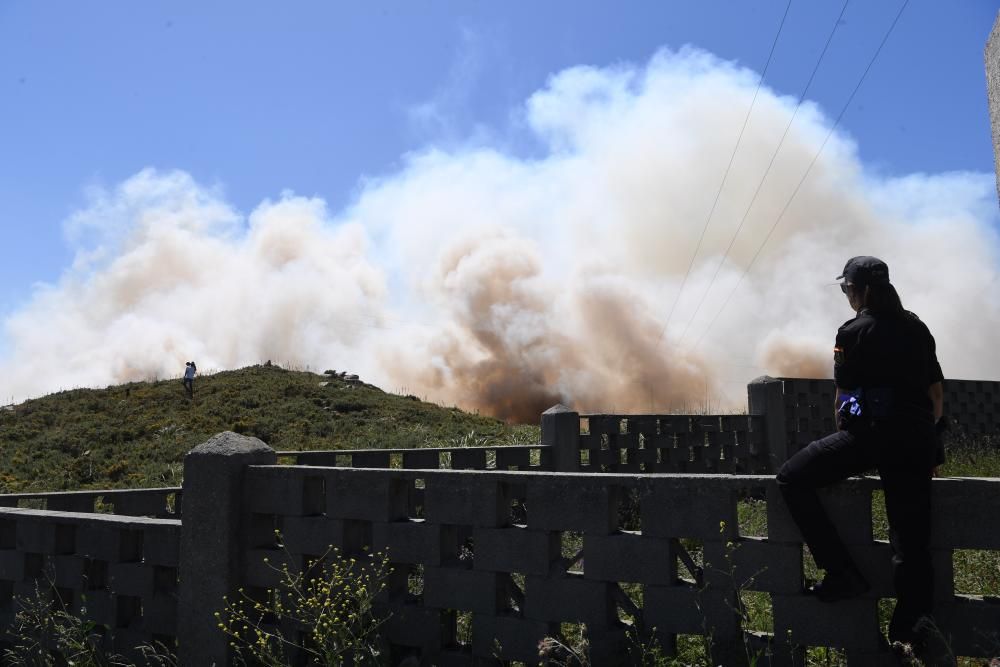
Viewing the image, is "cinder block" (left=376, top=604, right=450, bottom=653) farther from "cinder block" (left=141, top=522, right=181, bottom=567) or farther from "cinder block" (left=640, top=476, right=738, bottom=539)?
"cinder block" (left=141, top=522, right=181, bottom=567)

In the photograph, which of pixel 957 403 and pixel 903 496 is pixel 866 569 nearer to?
pixel 903 496

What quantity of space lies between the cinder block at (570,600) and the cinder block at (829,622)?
976 millimetres

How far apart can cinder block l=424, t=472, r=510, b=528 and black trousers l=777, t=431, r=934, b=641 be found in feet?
5.89

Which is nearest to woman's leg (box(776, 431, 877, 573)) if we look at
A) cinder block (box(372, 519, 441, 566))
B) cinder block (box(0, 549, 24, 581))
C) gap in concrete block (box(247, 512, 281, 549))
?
cinder block (box(372, 519, 441, 566))

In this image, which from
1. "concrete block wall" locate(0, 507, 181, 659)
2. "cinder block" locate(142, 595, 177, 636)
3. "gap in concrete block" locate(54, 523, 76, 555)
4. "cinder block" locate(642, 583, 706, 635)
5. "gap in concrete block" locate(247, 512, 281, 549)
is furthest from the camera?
"gap in concrete block" locate(54, 523, 76, 555)

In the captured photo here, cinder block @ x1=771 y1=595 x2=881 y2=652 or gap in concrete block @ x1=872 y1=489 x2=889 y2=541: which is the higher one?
gap in concrete block @ x1=872 y1=489 x2=889 y2=541

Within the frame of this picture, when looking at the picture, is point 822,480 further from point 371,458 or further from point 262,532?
point 371,458

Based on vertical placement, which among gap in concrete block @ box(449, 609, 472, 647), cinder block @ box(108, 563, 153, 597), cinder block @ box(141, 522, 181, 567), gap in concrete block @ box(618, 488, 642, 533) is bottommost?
gap in concrete block @ box(449, 609, 472, 647)

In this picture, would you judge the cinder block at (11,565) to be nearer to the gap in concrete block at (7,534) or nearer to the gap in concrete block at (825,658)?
the gap in concrete block at (7,534)

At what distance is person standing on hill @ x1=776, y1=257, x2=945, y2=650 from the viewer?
13.1ft

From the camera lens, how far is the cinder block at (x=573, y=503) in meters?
4.80

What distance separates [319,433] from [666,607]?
101 ft

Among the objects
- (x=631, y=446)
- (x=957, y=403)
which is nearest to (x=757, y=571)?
(x=631, y=446)

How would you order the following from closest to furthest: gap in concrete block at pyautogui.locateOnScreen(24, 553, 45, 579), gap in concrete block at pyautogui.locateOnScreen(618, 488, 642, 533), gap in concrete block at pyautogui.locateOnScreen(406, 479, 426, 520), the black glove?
the black glove
gap in concrete block at pyautogui.locateOnScreen(406, 479, 426, 520)
gap in concrete block at pyautogui.locateOnScreen(24, 553, 45, 579)
gap in concrete block at pyautogui.locateOnScreen(618, 488, 642, 533)
